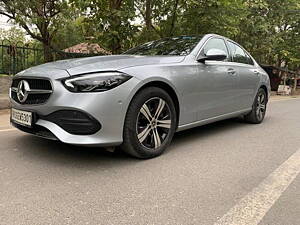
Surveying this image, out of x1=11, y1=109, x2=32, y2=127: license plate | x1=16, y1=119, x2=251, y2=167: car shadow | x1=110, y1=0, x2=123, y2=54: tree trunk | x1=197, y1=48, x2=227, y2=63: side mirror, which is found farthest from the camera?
x1=110, y1=0, x2=123, y2=54: tree trunk

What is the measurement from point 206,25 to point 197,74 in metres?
6.62

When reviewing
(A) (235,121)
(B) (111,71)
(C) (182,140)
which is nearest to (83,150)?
(B) (111,71)

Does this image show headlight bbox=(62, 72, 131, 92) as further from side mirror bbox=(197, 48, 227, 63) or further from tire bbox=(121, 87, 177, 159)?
side mirror bbox=(197, 48, 227, 63)

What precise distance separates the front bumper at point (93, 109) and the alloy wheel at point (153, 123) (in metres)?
0.29

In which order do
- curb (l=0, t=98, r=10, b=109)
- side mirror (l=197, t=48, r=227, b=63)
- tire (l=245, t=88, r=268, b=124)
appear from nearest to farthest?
side mirror (l=197, t=48, r=227, b=63) < tire (l=245, t=88, r=268, b=124) < curb (l=0, t=98, r=10, b=109)

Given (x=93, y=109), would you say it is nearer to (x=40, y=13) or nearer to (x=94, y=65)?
(x=94, y=65)

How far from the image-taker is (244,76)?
4910 millimetres

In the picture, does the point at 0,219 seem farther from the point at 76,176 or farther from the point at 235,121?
the point at 235,121

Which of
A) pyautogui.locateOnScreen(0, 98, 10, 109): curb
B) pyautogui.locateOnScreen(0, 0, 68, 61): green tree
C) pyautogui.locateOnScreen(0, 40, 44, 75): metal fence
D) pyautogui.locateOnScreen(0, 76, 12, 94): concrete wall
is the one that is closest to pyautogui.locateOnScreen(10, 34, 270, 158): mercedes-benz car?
pyautogui.locateOnScreen(0, 98, 10, 109): curb

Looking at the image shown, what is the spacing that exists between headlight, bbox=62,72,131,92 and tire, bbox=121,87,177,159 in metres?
0.32

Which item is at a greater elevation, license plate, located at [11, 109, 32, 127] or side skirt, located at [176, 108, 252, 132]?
license plate, located at [11, 109, 32, 127]

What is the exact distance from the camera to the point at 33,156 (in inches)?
128

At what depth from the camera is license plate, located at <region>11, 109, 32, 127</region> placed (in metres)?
3.00

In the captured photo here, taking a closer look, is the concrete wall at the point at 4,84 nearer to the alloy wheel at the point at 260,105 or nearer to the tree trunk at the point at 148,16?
the tree trunk at the point at 148,16
